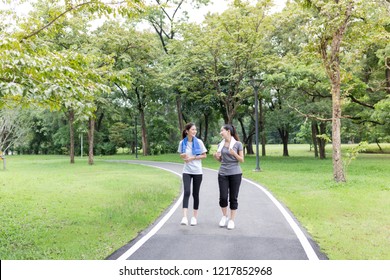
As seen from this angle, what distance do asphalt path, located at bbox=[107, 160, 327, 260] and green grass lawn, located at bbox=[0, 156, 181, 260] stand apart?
0.45 metres

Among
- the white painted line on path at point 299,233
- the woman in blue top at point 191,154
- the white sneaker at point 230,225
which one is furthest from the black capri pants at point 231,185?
the white painted line on path at point 299,233

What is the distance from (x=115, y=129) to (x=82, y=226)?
138ft

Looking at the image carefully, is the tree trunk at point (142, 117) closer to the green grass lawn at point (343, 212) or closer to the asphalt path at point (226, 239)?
the green grass lawn at point (343, 212)

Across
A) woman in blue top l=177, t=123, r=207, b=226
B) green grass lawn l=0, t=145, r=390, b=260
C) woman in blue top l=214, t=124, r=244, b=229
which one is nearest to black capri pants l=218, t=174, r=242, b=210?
woman in blue top l=214, t=124, r=244, b=229

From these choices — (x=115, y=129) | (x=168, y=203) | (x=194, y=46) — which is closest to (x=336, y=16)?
(x=168, y=203)

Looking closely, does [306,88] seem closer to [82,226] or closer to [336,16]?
[336,16]

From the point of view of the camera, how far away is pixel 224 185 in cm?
625

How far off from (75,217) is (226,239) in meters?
3.97

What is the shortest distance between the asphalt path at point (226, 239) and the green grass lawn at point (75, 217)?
0.45 metres

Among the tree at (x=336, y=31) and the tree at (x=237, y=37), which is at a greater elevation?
the tree at (x=237, y=37)

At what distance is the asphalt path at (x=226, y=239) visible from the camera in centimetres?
484

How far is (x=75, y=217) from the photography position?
309 inches

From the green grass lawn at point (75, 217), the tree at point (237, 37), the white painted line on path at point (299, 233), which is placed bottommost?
the green grass lawn at point (75, 217)

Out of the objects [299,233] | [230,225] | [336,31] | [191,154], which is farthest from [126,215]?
[336,31]
